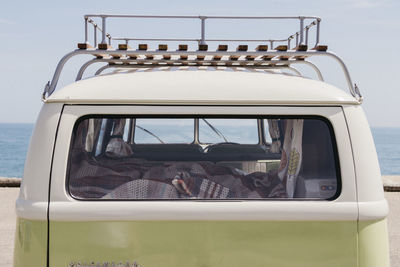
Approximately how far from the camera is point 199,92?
2.77 metres

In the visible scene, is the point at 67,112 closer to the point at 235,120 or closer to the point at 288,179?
the point at 235,120

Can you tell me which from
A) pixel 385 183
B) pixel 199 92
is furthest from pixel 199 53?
pixel 385 183

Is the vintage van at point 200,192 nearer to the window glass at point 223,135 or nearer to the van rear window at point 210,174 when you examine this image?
the van rear window at point 210,174

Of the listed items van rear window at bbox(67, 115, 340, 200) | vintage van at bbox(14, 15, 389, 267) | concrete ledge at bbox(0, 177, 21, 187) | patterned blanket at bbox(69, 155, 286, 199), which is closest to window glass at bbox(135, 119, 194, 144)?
van rear window at bbox(67, 115, 340, 200)

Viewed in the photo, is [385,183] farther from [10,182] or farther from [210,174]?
[210,174]

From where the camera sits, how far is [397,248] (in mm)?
8227

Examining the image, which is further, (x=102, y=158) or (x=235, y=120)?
(x=102, y=158)

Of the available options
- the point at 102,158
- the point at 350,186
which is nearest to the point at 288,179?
the point at 350,186

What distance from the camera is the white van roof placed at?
275 cm

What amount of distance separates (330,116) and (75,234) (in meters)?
1.33

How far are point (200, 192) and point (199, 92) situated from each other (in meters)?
0.57

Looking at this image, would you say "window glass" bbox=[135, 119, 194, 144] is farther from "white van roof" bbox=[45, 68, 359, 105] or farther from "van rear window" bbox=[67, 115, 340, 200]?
"white van roof" bbox=[45, 68, 359, 105]

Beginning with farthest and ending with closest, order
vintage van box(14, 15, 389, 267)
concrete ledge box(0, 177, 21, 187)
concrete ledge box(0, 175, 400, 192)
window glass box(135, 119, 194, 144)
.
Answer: concrete ledge box(0, 177, 21, 187) < concrete ledge box(0, 175, 400, 192) < window glass box(135, 119, 194, 144) < vintage van box(14, 15, 389, 267)

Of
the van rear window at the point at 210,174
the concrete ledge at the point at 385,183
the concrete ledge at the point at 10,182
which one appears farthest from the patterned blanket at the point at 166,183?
the concrete ledge at the point at 10,182
